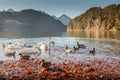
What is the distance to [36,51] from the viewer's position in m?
39.7

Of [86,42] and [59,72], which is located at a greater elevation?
[86,42]

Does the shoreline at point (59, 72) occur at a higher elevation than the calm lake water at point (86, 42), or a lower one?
lower

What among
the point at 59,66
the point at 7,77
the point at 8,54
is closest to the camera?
the point at 7,77

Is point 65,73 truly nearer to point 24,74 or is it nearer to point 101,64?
point 24,74

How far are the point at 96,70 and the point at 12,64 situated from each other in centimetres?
994

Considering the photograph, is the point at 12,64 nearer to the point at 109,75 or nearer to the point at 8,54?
the point at 8,54

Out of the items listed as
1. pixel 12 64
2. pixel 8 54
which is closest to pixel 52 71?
pixel 12 64

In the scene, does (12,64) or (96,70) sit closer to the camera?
(96,70)

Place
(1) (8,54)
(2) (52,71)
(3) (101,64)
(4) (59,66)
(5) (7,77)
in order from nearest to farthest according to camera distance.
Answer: (5) (7,77) → (2) (52,71) → (4) (59,66) → (3) (101,64) → (1) (8,54)

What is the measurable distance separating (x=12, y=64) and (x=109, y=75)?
11699 millimetres

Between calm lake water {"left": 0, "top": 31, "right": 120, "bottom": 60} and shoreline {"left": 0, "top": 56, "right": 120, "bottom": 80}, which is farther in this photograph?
calm lake water {"left": 0, "top": 31, "right": 120, "bottom": 60}

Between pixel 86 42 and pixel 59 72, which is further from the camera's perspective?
pixel 86 42

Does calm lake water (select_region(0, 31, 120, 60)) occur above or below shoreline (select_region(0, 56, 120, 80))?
above

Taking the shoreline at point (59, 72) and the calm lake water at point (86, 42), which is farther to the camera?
the calm lake water at point (86, 42)
